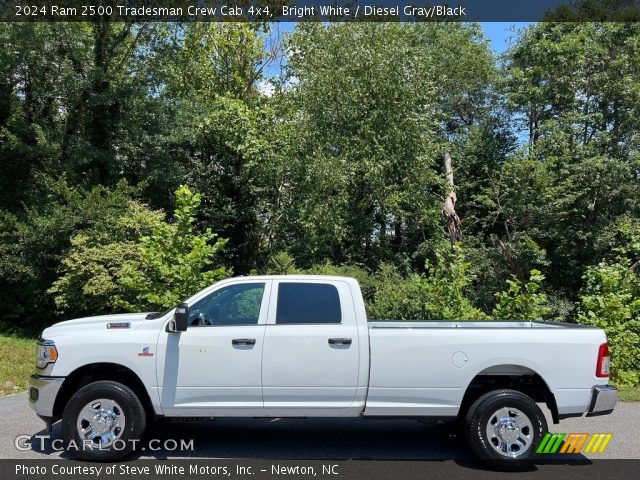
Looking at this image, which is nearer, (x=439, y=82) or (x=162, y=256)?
(x=162, y=256)

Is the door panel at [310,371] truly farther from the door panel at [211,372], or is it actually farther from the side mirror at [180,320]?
the side mirror at [180,320]

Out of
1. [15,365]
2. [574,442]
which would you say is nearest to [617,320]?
[574,442]

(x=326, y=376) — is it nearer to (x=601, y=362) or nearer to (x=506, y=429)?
(x=506, y=429)

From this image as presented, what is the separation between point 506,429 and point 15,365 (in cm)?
961

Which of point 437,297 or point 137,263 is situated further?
point 137,263

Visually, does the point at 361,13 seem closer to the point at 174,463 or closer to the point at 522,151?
the point at 522,151

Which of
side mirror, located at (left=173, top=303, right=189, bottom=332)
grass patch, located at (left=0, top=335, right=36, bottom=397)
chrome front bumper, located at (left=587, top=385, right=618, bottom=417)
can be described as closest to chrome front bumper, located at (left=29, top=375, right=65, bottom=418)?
side mirror, located at (left=173, top=303, right=189, bottom=332)

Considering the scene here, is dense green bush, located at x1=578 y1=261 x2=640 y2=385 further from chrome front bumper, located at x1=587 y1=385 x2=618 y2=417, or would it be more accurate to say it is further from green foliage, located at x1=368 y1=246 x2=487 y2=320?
chrome front bumper, located at x1=587 y1=385 x2=618 y2=417

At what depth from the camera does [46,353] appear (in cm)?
644

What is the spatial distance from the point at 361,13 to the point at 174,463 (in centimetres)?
1917

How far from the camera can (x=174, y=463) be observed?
6305 millimetres

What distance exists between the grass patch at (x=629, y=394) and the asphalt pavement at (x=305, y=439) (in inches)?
60.5

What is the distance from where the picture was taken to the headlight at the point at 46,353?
639 cm

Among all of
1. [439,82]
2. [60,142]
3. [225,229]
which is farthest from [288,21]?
[60,142]
